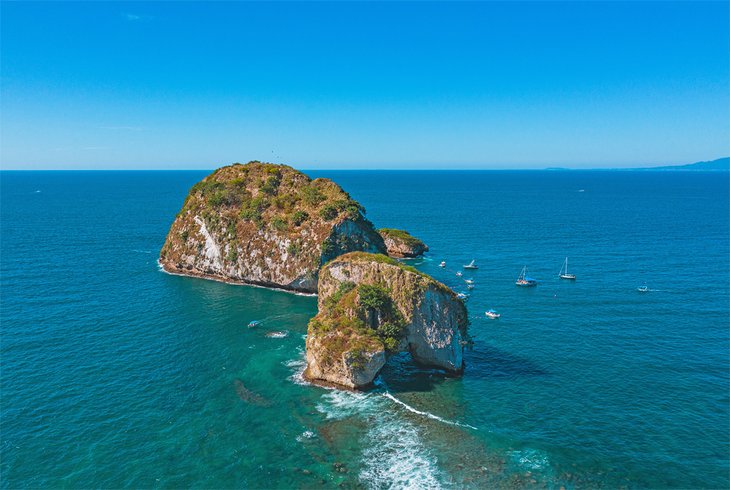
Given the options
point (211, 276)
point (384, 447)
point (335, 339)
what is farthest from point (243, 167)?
point (384, 447)

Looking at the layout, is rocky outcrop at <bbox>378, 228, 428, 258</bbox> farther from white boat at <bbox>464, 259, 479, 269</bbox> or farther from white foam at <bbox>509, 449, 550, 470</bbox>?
white foam at <bbox>509, 449, 550, 470</bbox>

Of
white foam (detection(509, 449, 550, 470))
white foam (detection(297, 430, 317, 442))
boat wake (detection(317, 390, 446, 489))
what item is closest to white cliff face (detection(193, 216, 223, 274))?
boat wake (detection(317, 390, 446, 489))

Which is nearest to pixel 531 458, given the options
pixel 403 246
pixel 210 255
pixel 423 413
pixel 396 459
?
pixel 423 413

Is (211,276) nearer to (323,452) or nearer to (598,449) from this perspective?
(323,452)

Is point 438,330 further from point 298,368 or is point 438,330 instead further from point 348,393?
A: point 298,368

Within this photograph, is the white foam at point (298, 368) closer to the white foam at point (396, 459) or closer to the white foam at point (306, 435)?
the white foam at point (306, 435)

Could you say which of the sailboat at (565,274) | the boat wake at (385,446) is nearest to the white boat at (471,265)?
the sailboat at (565,274)
